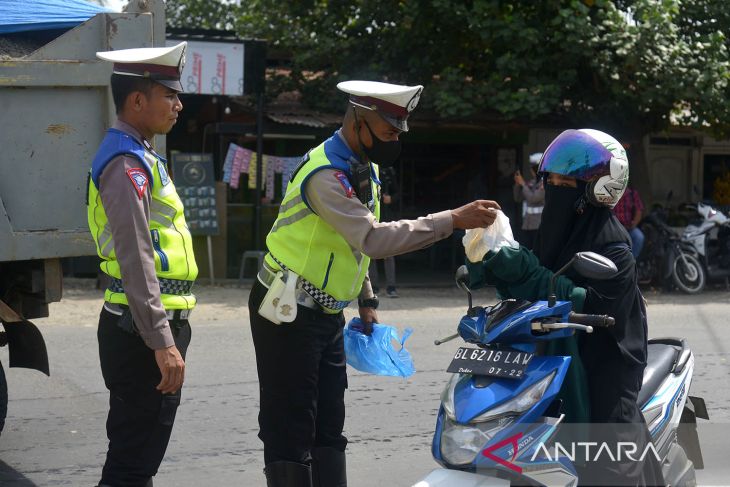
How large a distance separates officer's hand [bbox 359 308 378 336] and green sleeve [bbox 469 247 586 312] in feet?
2.77

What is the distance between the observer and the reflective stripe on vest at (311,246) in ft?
13.0

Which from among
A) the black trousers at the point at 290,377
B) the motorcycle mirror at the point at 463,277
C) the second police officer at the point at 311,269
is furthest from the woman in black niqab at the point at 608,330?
the black trousers at the point at 290,377

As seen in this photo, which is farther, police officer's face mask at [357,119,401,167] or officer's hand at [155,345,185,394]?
police officer's face mask at [357,119,401,167]

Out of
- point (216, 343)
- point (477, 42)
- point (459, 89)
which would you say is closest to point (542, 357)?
point (216, 343)

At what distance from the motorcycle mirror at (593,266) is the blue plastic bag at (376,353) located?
117cm

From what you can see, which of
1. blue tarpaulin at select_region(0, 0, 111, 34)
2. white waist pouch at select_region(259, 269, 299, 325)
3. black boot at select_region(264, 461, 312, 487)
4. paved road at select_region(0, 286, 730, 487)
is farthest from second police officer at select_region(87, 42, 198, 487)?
blue tarpaulin at select_region(0, 0, 111, 34)

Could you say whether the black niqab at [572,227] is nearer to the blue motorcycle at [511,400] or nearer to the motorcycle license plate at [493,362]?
the blue motorcycle at [511,400]

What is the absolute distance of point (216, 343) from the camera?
930 cm

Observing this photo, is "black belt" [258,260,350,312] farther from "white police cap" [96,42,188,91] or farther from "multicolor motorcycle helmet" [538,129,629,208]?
"multicolor motorcycle helmet" [538,129,629,208]

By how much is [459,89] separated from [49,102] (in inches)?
356

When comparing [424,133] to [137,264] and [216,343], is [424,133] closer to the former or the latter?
[216,343]

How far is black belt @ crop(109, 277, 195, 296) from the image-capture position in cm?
369

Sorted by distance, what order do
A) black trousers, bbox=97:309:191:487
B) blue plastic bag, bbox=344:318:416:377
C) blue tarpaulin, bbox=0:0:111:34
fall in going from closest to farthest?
black trousers, bbox=97:309:191:487, blue plastic bag, bbox=344:318:416:377, blue tarpaulin, bbox=0:0:111:34

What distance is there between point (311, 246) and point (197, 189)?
9.99 metres
